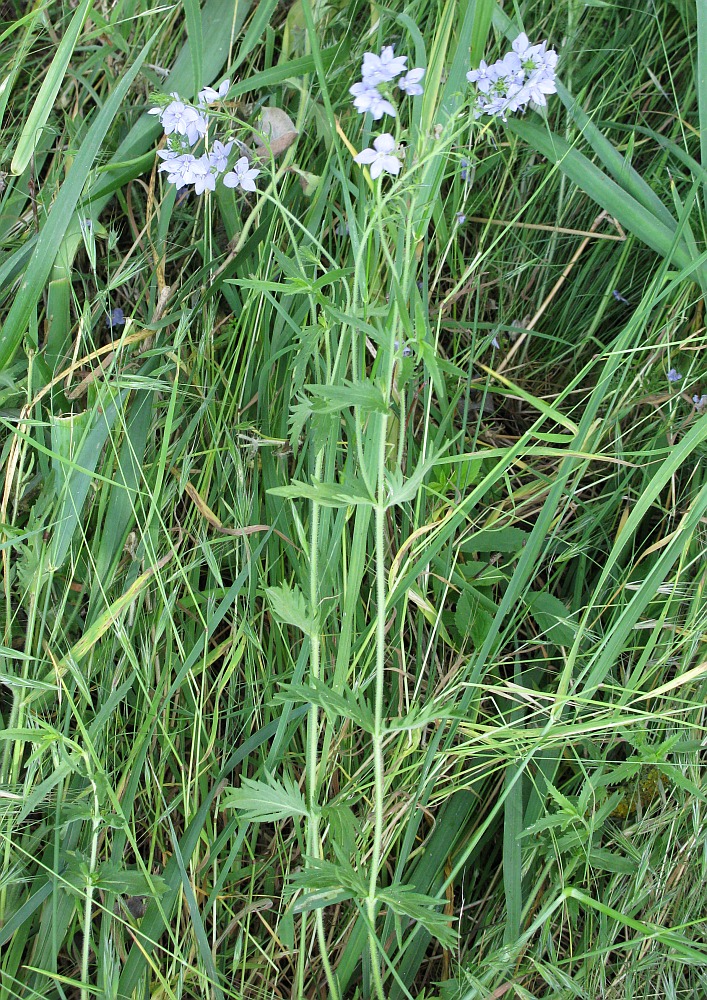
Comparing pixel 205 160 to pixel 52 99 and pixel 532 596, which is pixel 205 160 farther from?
pixel 532 596

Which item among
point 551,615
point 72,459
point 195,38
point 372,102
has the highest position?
point 195,38

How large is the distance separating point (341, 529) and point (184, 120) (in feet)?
2.02

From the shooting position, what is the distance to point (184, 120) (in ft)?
3.39

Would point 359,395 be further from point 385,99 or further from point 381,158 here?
point 385,99

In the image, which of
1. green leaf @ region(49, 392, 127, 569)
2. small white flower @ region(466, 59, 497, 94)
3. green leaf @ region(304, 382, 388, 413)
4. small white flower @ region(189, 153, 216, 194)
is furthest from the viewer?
green leaf @ region(49, 392, 127, 569)

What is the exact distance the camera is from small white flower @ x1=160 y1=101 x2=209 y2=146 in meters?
1.02

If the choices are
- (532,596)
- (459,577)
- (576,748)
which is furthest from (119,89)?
(576,748)

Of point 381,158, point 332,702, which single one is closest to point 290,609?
point 332,702

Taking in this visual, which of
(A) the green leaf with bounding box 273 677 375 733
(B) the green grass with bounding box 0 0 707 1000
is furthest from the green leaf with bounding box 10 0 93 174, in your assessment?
(A) the green leaf with bounding box 273 677 375 733

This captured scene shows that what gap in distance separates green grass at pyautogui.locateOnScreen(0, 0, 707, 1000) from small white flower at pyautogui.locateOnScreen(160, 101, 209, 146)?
0.17 m

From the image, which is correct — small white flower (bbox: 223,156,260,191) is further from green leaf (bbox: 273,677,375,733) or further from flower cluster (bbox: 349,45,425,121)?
A: green leaf (bbox: 273,677,375,733)

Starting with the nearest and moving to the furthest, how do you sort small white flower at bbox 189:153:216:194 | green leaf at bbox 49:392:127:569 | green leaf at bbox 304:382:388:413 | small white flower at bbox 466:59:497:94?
green leaf at bbox 304:382:388:413
small white flower at bbox 466:59:497:94
small white flower at bbox 189:153:216:194
green leaf at bbox 49:392:127:569

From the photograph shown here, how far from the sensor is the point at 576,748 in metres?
1.24

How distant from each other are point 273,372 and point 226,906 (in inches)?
34.3
